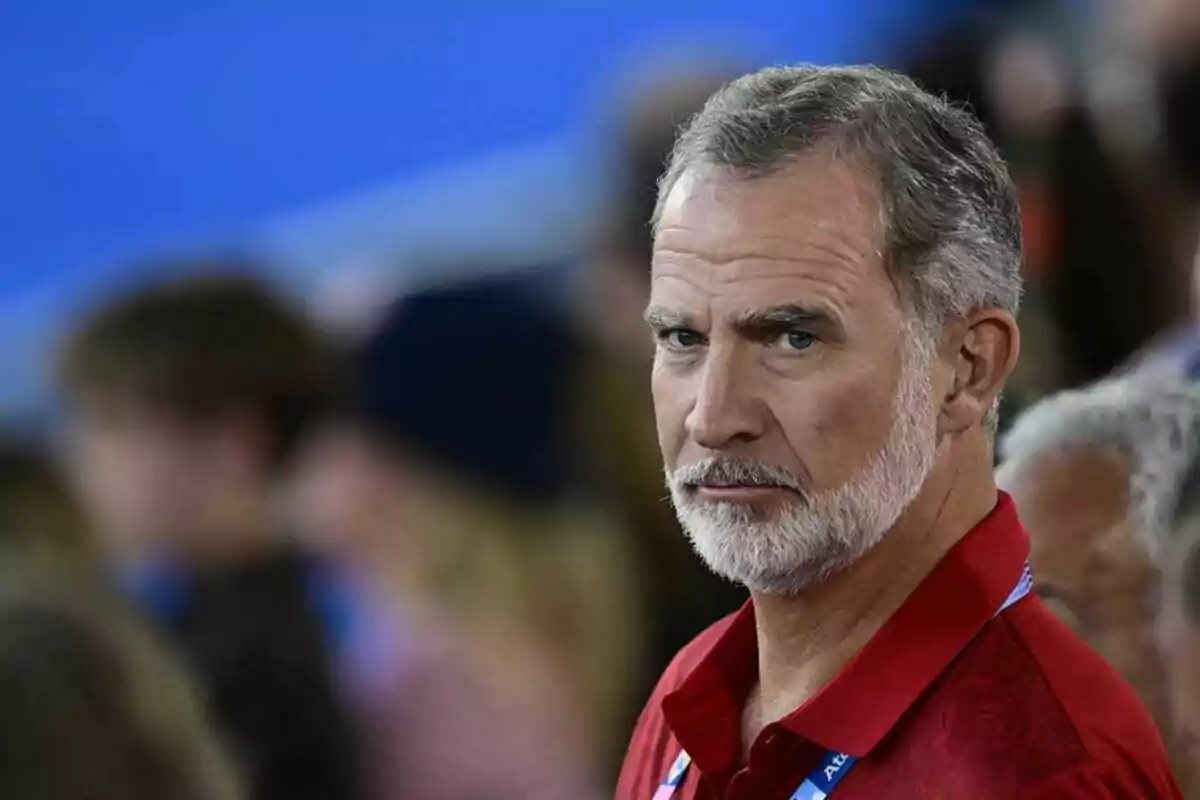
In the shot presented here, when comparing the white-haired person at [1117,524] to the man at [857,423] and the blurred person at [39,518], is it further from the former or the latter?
the blurred person at [39,518]

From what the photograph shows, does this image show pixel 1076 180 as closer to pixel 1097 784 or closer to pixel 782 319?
pixel 782 319

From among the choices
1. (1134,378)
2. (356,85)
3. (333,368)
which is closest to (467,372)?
(333,368)

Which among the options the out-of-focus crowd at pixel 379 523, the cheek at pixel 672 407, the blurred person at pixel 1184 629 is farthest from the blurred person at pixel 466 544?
the cheek at pixel 672 407

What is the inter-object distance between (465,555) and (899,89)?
1004mm

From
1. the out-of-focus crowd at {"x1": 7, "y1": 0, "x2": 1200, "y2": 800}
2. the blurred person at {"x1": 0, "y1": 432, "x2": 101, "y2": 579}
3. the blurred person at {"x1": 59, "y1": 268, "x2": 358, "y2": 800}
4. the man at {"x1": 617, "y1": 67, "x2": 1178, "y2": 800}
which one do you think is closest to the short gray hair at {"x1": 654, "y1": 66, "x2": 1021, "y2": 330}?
the man at {"x1": 617, "y1": 67, "x2": 1178, "y2": 800}

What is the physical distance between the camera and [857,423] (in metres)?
1.21

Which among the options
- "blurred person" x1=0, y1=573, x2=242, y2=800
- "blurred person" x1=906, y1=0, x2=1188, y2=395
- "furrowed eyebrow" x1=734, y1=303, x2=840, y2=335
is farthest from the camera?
"blurred person" x1=906, y1=0, x2=1188, y2=395

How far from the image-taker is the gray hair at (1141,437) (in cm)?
161

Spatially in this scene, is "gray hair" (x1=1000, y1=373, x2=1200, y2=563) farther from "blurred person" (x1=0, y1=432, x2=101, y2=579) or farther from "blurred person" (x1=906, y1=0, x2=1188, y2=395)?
"blurred person" (x1=0, y1=432, x2=101, y2=579)

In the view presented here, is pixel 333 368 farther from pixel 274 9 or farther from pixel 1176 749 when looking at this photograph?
pixel 1176 749

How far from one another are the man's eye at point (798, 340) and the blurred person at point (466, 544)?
91 cm

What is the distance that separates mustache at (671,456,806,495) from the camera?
1.21 m

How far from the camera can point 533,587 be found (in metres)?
2.11

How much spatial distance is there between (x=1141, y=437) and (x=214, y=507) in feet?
3.46
